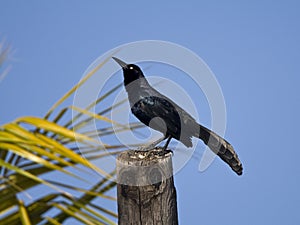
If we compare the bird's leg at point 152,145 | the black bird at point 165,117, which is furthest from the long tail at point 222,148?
the bird's leg at point 152,145

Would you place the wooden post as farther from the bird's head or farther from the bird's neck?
the bird's head

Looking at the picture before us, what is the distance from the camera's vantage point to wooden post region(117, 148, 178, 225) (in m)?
3.71

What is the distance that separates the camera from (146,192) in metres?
3.73

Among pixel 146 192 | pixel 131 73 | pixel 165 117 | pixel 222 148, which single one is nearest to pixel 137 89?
pixel 131 73

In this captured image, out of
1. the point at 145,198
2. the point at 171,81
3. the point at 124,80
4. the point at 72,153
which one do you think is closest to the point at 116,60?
the point at 124,80

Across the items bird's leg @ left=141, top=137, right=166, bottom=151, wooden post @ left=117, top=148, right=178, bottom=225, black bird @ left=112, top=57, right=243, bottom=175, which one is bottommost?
wooden post @ left=117, top=148, right=178, bottom=225

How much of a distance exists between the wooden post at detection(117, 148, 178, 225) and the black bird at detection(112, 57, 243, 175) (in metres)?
0.42

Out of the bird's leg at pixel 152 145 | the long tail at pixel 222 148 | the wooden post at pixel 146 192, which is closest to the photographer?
the wooden post at pixel 146 192

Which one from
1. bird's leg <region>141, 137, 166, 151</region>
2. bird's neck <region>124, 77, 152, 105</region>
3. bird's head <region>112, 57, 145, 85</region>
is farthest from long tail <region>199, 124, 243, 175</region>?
bird's head <region>112, 57, 145, 85</region>

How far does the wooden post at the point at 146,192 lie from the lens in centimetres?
371

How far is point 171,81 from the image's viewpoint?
4.14 meters

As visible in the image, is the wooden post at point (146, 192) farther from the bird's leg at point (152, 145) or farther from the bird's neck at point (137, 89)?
the bird's neck at point (137, 89)

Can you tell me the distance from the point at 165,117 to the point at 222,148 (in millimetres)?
474

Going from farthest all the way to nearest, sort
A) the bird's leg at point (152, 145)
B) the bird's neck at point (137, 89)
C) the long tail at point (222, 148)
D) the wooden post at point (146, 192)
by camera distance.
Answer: the bird's neck at point (137, 89), the bird's leg at point (152, 145), the long tail at point (222, 148), the wooden post at point (146, 192)
